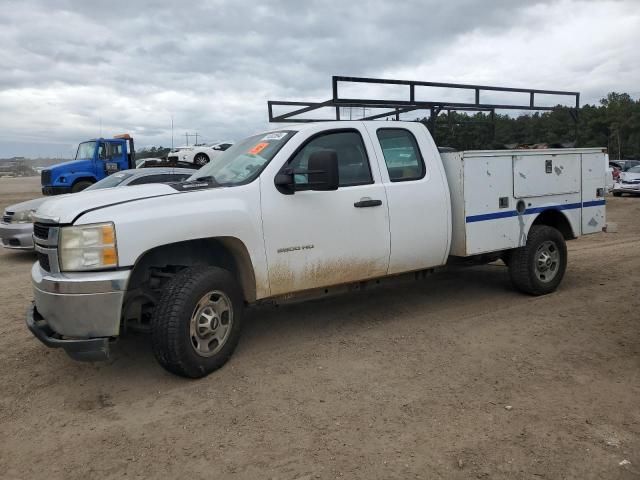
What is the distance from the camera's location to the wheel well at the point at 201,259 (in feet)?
13.4

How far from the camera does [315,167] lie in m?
4.21

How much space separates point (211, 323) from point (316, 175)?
141cm

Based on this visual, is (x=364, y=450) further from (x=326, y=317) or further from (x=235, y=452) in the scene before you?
(x=326, y=317)

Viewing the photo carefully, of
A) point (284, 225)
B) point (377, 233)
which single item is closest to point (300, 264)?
point (284, 225)

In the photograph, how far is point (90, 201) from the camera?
3.85 m

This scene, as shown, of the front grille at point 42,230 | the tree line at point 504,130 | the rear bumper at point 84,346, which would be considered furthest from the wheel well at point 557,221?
the front grille at point 42,230

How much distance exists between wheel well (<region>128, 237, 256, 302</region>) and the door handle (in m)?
1.12

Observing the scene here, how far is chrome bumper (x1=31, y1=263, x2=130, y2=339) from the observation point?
3602 millimetres

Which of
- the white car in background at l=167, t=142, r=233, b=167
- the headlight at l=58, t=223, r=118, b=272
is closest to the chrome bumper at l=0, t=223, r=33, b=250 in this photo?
the headlight at l=58, t=223, r=118, b=272

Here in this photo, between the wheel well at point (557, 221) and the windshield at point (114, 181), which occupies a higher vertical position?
the windshield at point (114, 181)

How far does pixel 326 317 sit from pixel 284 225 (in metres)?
1.53

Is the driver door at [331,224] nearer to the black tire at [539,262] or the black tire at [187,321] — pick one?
the black tire at [187,321]

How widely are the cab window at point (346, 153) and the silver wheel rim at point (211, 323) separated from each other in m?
1.36

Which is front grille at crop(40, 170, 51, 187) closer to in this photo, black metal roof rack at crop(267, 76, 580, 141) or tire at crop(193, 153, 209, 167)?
tire at crop(193, 153, 209, 167)
